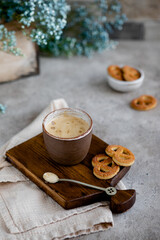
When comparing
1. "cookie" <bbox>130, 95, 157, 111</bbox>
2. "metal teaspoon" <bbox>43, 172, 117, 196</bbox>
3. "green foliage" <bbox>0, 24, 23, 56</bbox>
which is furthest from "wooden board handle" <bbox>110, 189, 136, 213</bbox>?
"green foliage" <bbox>0, 24, 23, 56</bbox>

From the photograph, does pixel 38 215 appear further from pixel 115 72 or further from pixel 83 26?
pixel 83 26

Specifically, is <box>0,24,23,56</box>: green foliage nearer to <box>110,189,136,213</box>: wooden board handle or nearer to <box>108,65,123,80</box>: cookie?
<box>108,65,123,80</box>: cookie

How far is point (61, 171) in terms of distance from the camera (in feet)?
3.90

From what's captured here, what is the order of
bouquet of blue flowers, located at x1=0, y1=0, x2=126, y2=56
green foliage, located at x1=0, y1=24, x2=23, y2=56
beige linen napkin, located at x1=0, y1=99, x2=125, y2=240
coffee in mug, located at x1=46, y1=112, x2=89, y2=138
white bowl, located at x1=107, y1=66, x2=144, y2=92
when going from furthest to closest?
bouquet of blue flowers, located at x1=0, y1=0, x2=126, y2=56
white bowl, located at x1=107, y1=66, x2=144, y2=92
green foliage, located at x1=0, y1=24, x2=23, y2=56
coffee in mug, located at x1=46, y1=112, x2=89, y2=138
beige linen napkin, located at x1=0, y1=99, x2=125, y2=240

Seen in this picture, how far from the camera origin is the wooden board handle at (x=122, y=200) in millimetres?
1089

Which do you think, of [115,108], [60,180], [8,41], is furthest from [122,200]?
[8,41]

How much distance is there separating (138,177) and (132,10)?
150 cm

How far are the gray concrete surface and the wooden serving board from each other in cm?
12

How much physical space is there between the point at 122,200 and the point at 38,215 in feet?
0.96

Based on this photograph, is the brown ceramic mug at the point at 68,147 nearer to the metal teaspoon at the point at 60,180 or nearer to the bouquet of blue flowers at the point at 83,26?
the metal teaspoon at the point at 60,180

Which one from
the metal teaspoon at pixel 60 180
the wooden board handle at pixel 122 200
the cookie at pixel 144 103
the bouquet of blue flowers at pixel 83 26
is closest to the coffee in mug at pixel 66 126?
the metal teaspoon at pixel 60 180

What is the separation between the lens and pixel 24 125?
1.55 m

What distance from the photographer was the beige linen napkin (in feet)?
3.42

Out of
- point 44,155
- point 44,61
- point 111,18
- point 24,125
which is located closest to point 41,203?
point 44,155
